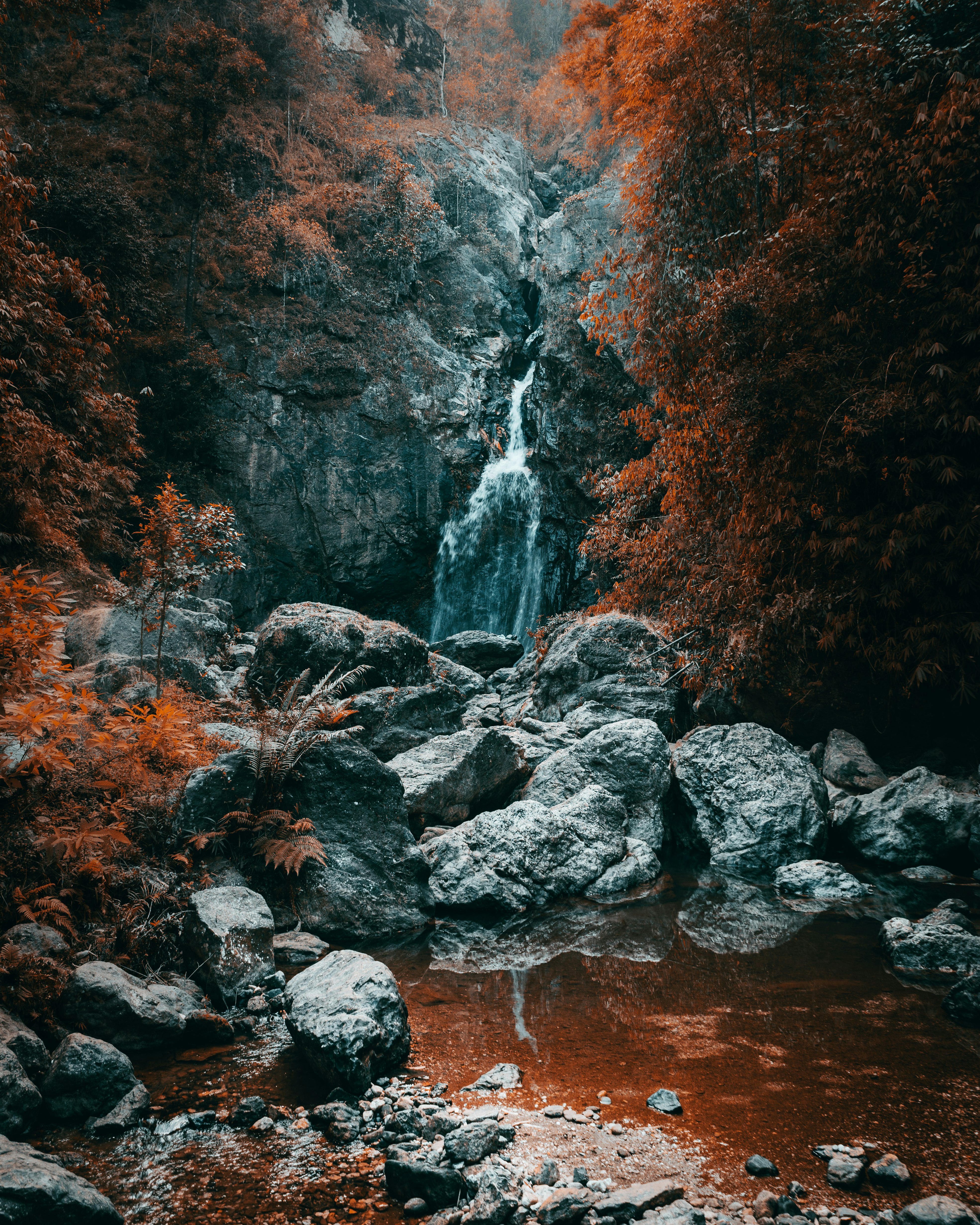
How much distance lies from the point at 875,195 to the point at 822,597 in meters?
4.29

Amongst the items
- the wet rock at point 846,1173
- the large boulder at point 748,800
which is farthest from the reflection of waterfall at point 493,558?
the wet rock at point 846,1173

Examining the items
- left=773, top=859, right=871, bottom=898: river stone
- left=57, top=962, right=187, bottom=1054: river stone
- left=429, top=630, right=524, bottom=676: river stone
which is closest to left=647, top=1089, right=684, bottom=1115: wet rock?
left=57, top=962, right=187, bottom=1054: river stone

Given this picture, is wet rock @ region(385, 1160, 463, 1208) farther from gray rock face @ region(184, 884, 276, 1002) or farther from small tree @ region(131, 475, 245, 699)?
small tree @ region(131, 475, 245, 699)

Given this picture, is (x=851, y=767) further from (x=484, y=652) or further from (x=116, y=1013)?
(x=484, y=652)

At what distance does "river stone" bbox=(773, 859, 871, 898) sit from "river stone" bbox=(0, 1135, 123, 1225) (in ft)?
20.1

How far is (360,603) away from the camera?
22.4 metres

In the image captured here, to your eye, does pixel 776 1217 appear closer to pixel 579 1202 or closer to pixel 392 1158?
pixel 579 1202

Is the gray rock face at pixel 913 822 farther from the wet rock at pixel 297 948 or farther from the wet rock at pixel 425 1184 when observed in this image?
the wet rock at pixel 425 1184

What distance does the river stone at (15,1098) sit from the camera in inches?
125

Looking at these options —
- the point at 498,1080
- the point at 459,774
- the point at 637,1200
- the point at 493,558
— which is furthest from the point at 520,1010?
the point at 493,558

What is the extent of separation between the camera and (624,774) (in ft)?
26.8

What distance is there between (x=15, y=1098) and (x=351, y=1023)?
1592 mm

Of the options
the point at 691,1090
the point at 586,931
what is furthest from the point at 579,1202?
the point at 586,931

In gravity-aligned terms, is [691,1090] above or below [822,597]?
below
